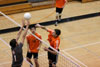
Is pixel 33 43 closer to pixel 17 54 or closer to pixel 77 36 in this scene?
pixel 17 54

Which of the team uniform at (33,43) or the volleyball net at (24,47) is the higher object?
the team uniform at (33,43)

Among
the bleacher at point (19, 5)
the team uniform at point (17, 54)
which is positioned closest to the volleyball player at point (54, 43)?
the team uniform at point (17, 54)

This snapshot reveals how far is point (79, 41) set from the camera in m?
10.1

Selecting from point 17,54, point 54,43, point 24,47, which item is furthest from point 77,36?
point 17,54

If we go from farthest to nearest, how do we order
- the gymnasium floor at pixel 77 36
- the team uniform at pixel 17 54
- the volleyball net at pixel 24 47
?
the gymnasium floor at pixel 77 36 < the volleyball net at pixel 24 47 < the team uniform at pixel 17 54

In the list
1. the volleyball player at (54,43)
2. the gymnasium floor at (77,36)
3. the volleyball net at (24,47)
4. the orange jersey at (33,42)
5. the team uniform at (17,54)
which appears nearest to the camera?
the team uniform at (17,54)

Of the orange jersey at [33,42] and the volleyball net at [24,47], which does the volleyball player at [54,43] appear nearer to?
the volleyball net at [24,47]

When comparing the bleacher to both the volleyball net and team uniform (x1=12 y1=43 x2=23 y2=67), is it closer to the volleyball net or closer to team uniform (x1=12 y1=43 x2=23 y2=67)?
the volleyball net

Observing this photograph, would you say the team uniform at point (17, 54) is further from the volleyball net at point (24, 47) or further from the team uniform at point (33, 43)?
the team uniform at point (33, 43)

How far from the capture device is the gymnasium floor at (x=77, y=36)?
8641 millimetres

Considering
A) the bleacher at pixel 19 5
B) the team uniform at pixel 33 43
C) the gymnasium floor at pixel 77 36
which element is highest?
the team uniform at pixel 33 43

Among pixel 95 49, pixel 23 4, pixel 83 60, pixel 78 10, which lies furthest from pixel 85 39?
pixel 23 4

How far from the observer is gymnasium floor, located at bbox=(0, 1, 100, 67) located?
8641 millimetres

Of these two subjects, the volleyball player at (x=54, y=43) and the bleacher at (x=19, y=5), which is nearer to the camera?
the volleyball player at (x=54, y=43)
